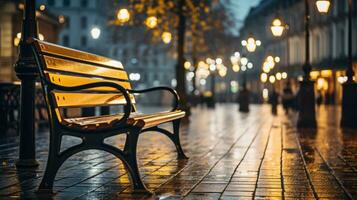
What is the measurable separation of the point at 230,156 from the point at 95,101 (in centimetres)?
294

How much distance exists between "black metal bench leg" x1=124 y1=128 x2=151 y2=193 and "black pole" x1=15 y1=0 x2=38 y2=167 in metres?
2.04

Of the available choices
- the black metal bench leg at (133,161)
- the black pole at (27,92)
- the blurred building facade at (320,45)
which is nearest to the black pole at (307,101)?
the black pole at (27,92)

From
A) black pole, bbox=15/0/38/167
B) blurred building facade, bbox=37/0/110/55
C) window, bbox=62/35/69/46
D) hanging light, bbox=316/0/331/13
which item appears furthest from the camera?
window, bbox=62/35/69/46

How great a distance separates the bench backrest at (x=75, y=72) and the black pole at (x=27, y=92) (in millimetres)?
Answer: 647

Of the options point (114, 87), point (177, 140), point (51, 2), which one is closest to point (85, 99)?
point (114, 87)

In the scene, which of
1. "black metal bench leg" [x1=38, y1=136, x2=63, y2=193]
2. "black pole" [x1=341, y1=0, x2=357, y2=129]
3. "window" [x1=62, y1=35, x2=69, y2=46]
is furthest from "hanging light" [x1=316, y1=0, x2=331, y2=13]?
"window" [x1=62, y1=35, x2=69, y2=46]

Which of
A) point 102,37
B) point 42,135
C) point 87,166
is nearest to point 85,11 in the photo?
point 102,37

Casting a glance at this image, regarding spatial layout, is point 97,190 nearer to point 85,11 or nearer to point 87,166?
point 87,166

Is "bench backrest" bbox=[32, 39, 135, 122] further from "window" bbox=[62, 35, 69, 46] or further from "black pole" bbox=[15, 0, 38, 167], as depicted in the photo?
"window" bbox=[62, 35, 69, 46]

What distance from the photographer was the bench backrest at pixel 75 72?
6.88 meters

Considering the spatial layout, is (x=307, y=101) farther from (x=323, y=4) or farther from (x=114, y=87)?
(x=114, y=87)

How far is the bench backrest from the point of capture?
6.88m

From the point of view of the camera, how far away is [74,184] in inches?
279

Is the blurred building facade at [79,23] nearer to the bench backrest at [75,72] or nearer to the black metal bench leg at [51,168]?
the bench backrest at [75,72]
